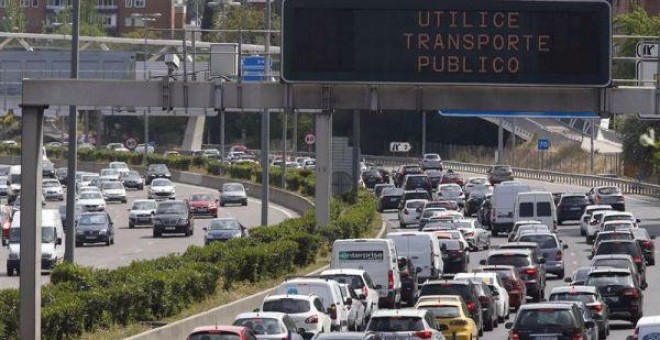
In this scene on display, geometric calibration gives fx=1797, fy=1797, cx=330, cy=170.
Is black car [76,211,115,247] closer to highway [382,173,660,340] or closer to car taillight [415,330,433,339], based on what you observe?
highway [382,173,660,340]

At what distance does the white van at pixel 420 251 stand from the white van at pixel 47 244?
10875 millimetres

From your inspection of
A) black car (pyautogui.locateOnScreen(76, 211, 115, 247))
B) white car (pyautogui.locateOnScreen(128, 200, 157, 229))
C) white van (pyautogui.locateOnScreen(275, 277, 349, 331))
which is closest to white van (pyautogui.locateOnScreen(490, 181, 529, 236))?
white car (pyautogui.locateOnScreen(128, 200, 157, 229))

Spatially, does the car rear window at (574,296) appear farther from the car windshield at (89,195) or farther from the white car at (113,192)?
the white car at (113,192)

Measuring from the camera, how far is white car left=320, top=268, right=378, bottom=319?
38.0 metres

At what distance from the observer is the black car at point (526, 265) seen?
45125 millimetres

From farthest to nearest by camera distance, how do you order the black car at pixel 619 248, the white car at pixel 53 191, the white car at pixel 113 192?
the white car at pixel 113 192, the white car at pixel 53 191, the black car at pixel 619 248

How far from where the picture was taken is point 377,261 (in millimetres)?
42125

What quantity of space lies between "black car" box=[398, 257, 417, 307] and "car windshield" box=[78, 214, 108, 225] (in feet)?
77.9

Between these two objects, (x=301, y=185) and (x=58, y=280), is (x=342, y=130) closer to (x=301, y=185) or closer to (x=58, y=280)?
(x=301, y=185)

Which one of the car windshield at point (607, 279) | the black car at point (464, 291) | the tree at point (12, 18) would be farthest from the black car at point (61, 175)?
the tree at point (12, 18)

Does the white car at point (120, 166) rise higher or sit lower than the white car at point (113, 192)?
higher

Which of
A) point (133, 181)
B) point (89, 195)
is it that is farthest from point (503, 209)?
point (133, 181)

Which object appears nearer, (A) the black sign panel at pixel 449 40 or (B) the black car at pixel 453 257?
(A) the black sign panel at pixel 449 40

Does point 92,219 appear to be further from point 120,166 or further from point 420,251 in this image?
point 120,166
